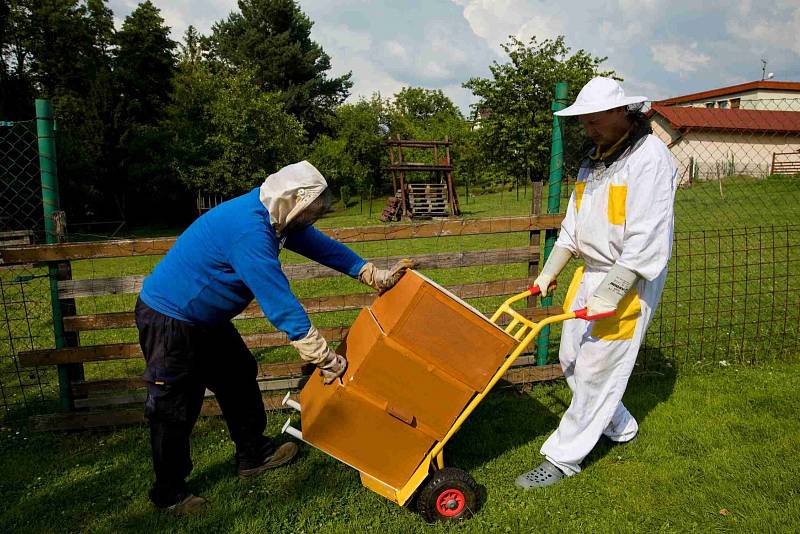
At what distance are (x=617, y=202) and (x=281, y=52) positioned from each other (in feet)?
153

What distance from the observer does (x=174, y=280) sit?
318 centimetres

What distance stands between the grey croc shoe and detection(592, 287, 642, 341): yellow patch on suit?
99 cm

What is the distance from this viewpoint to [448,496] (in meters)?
3.29

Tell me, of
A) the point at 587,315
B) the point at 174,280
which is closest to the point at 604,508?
the point at 587,315

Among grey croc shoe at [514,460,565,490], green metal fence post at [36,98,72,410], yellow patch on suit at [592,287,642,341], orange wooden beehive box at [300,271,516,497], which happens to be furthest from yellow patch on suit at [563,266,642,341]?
green metal fence post at [36,98,72,410]

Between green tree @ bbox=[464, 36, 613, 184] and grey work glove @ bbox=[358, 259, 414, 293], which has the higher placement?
green tree @ bbox=[464, 36, 613, 184]

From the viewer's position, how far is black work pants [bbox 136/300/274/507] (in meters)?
3.21

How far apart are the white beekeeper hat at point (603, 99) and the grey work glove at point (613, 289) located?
918 mm

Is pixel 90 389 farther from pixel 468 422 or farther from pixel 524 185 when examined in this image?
pixel 524 185

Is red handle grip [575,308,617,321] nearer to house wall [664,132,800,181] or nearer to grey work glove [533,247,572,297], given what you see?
grey work glove [533,247,572,297]

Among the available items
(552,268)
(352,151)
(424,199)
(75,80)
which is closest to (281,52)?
(352,151)

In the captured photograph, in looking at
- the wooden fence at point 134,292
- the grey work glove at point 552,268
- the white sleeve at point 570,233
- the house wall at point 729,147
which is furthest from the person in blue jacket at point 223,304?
the house wall at point 729,147

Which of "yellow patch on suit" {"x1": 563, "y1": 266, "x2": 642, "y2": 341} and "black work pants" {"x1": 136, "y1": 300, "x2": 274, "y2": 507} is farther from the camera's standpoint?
"yellow patch on suit" {"x1": 563, "y1": 266, "x2": 642, "y2": 341}

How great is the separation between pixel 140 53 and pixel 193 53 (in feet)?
26.1
